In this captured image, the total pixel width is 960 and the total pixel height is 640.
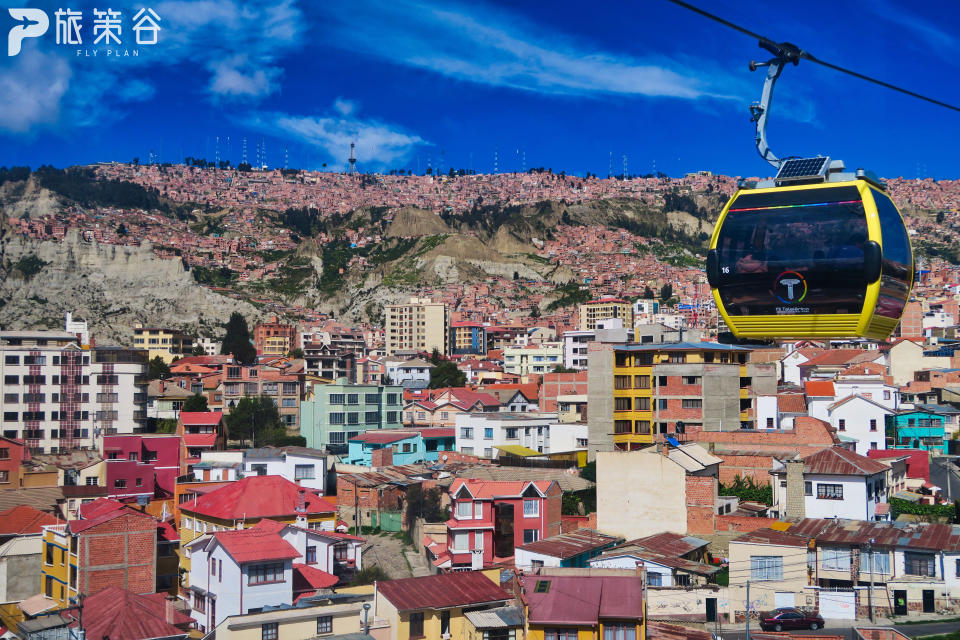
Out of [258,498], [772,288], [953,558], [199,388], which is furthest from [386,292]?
[772,288]

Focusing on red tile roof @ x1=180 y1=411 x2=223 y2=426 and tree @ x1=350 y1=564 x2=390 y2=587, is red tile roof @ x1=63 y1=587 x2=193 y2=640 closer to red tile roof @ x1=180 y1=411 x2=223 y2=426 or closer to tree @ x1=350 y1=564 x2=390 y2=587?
tree @ x1=350 y1=564 x2=390 y2=587

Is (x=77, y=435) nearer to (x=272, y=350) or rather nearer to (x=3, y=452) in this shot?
(x=3, y=452)

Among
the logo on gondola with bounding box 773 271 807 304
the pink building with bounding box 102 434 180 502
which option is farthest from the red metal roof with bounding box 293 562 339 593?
the logo on gondola with bounding box 773 271 807 304

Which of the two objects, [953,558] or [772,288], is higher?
[772,288]

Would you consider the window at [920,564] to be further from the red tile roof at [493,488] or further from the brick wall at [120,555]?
the brick wall at [120,555]

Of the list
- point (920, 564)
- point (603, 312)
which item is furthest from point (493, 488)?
point (603, 312)

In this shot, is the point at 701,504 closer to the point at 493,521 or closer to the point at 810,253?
the point at 493,521
